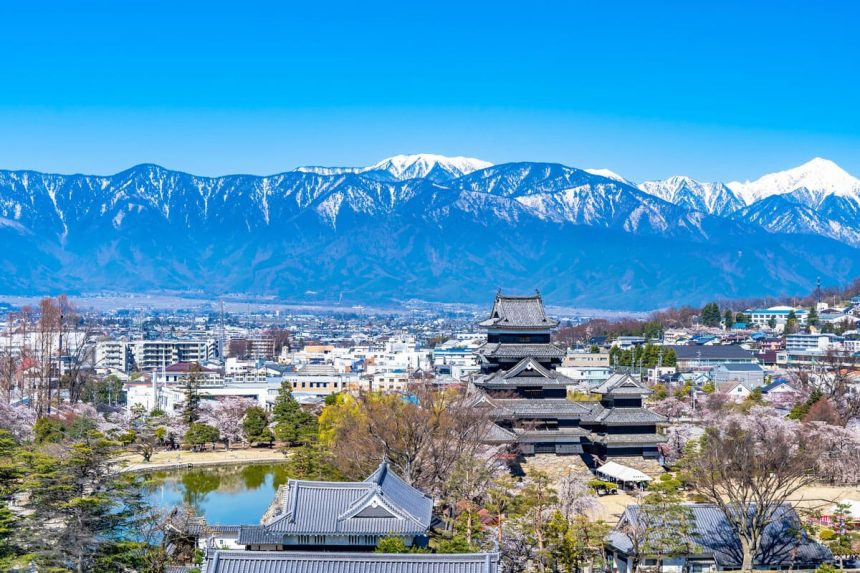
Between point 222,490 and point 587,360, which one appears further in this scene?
point 587,360

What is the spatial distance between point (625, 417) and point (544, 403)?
2.95 metres

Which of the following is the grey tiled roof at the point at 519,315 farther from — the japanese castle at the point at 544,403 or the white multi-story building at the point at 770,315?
the white multi-story building at the point at 770,315

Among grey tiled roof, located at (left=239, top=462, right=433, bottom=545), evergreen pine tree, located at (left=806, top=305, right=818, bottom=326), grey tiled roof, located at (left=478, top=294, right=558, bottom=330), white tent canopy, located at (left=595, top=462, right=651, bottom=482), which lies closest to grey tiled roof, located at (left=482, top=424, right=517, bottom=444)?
white tent canopy, located at (left=595, top=462, right=651, bottom=482)

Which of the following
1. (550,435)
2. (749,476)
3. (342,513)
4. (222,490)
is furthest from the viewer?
(222,490)

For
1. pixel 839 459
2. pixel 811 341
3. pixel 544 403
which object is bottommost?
pixel 839 459

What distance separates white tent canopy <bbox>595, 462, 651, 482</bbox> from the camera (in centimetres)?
3450

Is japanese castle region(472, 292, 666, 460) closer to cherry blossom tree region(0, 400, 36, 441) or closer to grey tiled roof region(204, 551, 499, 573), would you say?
cherry blossom tree region(0, 400, 36, 441)

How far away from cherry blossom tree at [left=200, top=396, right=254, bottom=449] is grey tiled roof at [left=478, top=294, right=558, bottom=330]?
53.3 feet

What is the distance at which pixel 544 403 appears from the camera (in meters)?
37.1

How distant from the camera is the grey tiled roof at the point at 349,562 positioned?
1523cm

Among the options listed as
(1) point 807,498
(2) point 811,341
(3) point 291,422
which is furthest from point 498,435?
(2) point 811,341

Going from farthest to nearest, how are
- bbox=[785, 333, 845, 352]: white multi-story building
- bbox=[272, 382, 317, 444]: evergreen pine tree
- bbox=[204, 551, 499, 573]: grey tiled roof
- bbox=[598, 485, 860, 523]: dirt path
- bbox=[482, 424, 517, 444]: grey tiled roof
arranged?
bbox=[785, 333, 845, 352]: white multi-story building
bbox=[272, 382, 317, 444]: evergreen pine tree
bbox=[482, 424, 517, 444]: grey tiled roof
bbox=[598, 485, 860, 523]: dirt path
bbox=[204, 551, 499, 573]: grey tiled roof

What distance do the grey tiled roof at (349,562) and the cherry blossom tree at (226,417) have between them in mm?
34223

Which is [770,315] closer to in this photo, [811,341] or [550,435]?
[811,341]
